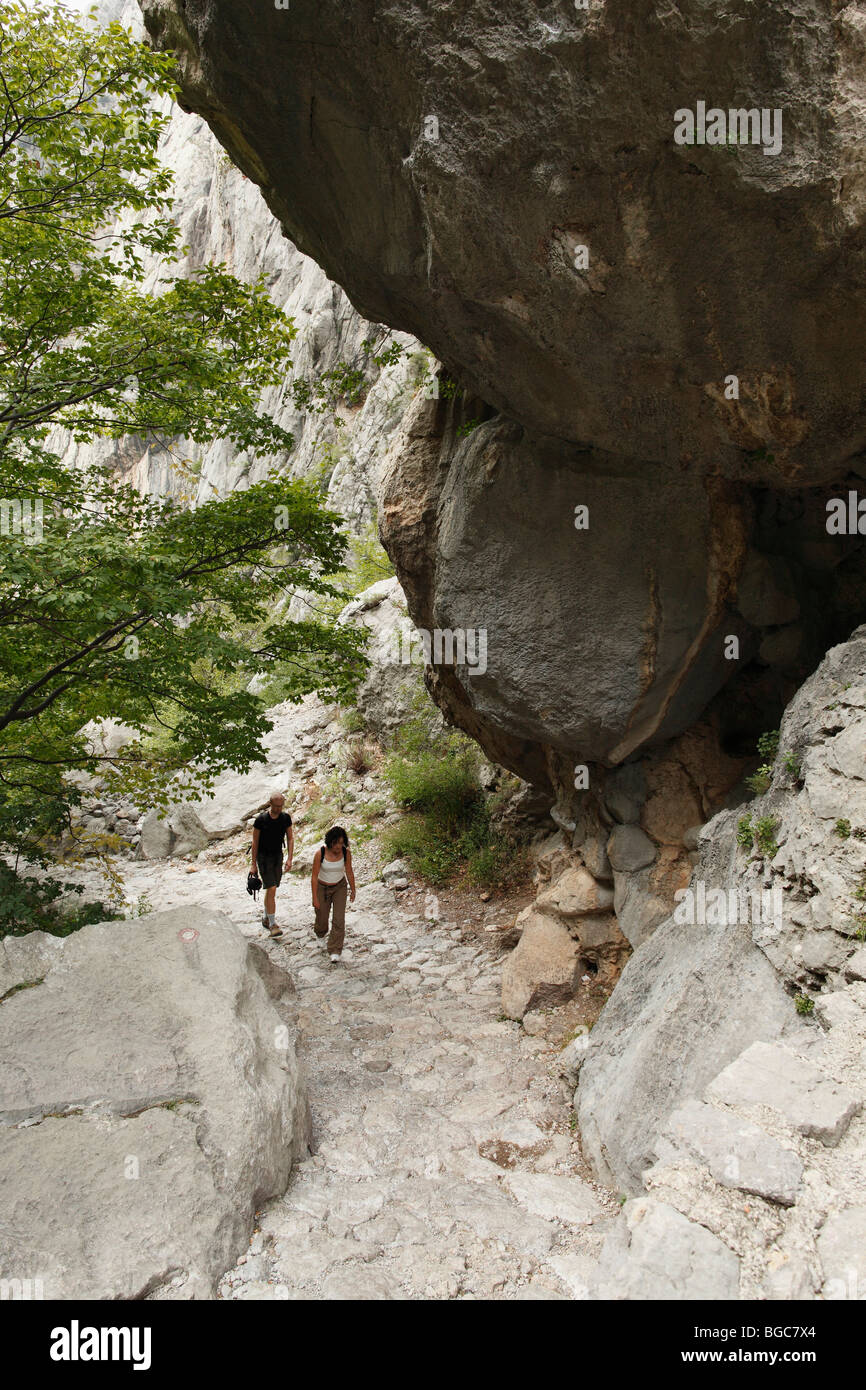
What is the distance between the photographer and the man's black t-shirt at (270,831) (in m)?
9.44

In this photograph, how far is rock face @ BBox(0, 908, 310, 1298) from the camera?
342cm

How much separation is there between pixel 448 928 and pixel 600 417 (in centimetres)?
685

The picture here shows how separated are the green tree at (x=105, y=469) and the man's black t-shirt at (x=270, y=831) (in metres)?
1.74

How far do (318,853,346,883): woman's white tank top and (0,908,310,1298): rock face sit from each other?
3388 mm

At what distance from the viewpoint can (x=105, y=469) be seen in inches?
305

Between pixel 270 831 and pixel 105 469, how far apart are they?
14.7ft

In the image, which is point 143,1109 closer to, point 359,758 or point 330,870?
point 330,870

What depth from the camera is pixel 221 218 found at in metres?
34.0

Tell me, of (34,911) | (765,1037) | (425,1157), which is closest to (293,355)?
(34,911)

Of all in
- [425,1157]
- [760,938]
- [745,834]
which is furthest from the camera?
[425,1157]

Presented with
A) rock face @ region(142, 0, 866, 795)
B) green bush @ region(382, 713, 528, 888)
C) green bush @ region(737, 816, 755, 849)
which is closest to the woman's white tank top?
green bush @ region(382, 713, 528, 888)

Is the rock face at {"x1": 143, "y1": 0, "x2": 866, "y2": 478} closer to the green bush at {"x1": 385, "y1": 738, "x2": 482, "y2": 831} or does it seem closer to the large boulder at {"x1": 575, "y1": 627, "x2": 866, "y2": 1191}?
the large boulder at {"x1": 575, "y1": 627, "x2": 866, "y2": 1191}
